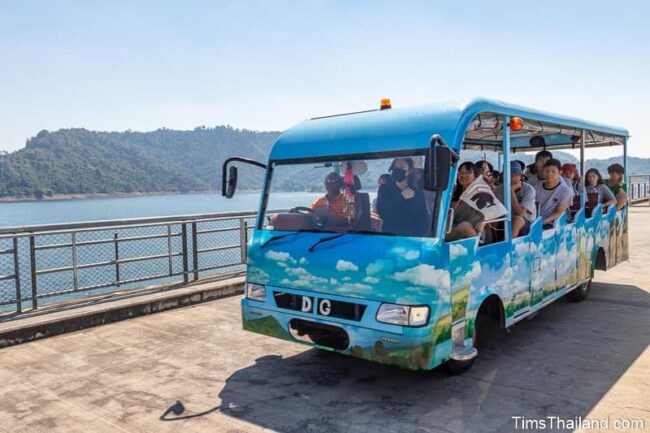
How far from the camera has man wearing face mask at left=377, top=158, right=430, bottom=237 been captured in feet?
13.5

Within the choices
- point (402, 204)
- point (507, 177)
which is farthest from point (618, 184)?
point (402, 204)

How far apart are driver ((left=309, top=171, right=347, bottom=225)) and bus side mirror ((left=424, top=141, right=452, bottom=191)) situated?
103cm

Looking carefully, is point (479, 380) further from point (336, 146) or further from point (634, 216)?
point (634, 216)

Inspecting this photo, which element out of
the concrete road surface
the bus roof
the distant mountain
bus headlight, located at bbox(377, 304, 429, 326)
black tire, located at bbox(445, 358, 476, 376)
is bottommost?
the concrete road surface

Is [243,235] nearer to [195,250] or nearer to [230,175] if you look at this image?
[195,250]

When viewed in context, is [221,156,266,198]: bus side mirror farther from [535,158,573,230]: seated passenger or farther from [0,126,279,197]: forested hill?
[0,126,279,197]: forested hill

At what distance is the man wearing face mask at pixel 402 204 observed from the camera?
13.5 feet

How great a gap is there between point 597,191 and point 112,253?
7.29 metres

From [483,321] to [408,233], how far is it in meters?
1.45

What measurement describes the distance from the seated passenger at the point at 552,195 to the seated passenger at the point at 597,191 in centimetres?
114

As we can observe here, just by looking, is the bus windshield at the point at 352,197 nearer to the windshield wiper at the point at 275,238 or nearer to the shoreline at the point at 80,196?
the windshield wiper at the point at 275,238

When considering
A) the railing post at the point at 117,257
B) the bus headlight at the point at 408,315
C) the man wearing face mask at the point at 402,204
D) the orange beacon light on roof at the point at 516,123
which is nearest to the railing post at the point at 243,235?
the railing post at the point at 117,257

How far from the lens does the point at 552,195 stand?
6387mm

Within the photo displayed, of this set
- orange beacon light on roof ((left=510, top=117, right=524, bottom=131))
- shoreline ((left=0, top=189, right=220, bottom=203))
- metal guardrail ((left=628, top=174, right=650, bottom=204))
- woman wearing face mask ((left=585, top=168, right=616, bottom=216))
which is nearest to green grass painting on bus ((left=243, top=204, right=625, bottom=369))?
orange beacon light on roof ((left=510, top=117, right=524, bottom=131))
